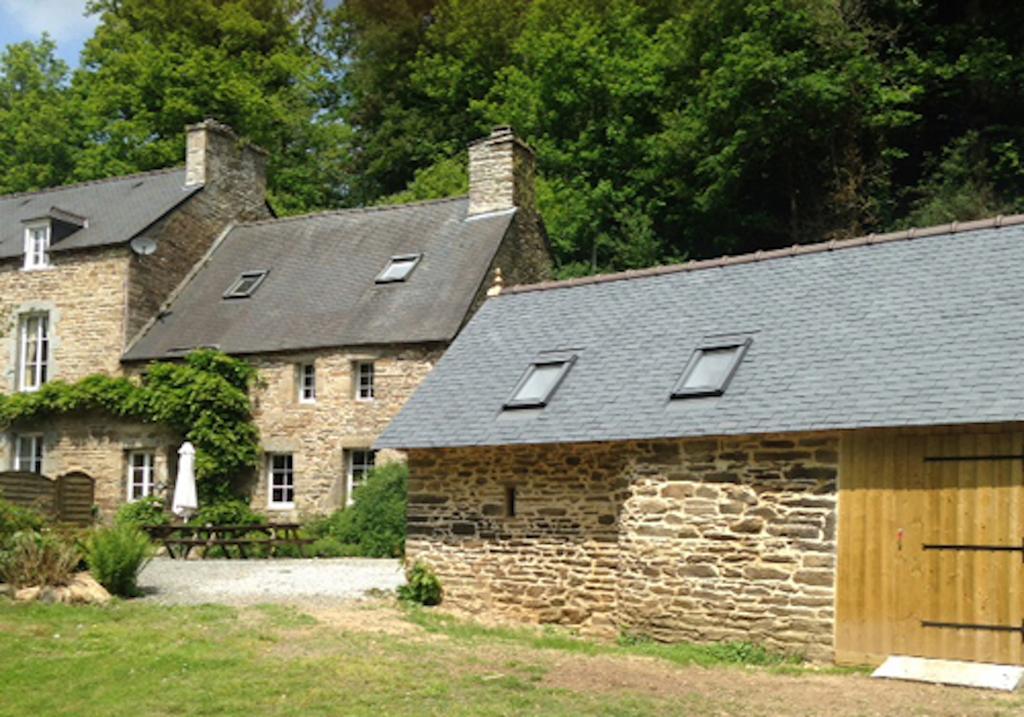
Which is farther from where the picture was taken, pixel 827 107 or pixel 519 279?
pixel 827 107

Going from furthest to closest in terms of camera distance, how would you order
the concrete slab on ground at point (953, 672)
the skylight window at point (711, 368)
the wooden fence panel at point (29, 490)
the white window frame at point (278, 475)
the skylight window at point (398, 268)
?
1. the skylight window at point (398, 268)
2. the white window frame at point (278, 475)
3. the wooden fence panel at point (29, 490)
4. the skylight window at point (711, 368)
5. the concrete slab on ground at point (953, 672)

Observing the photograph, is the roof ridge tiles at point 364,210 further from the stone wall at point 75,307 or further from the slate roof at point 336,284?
the stone wall at point 75,307

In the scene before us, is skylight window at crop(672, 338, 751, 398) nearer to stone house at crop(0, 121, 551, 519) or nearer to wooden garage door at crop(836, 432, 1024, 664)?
wooden garage door at crop(836, 432, 1024, 664)

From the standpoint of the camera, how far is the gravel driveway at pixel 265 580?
14.5 m

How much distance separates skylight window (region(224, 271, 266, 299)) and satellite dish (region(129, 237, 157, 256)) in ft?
6.02

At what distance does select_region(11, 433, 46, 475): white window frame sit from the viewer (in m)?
→ 24.8

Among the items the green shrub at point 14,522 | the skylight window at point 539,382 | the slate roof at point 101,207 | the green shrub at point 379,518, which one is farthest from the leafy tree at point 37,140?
the skylight window at point 539,382

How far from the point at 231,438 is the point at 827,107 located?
15.4 m

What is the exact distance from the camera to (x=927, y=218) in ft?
81.2

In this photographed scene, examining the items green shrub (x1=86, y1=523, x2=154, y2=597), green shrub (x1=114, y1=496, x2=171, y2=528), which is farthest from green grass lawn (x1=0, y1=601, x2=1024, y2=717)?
green shrub (x1=114, y1=496, x2=171, y2=528)

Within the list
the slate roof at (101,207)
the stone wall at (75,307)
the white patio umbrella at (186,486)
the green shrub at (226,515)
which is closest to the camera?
the white patio umbrella at (186,486)

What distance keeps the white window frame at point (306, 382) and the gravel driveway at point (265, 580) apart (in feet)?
15.5

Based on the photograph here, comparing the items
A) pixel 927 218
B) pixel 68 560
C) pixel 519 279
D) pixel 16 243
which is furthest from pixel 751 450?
pixel 16 243

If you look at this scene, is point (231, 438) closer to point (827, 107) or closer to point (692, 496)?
point (692, 496)
